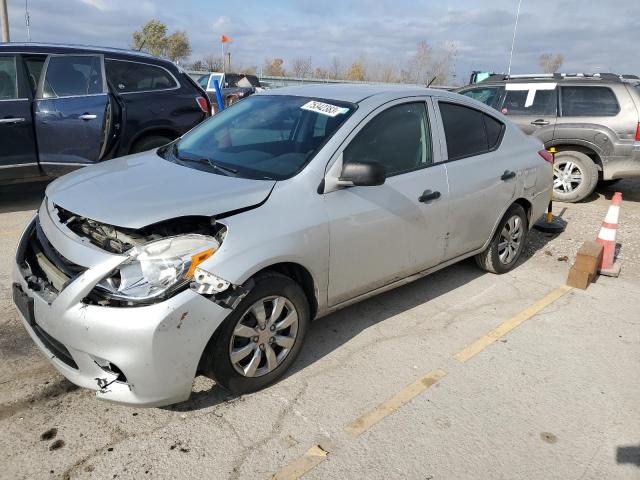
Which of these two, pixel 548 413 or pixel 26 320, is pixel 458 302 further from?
pixel 26 320

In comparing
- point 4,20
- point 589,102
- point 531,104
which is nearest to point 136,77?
point 531,104

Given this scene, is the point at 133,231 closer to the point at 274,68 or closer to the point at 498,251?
the point at 498,251

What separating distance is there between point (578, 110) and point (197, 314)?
24.7 ft

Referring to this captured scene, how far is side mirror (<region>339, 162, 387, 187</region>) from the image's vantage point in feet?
9.98

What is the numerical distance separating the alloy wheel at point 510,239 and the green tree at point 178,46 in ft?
139

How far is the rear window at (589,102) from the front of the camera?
7670 mm

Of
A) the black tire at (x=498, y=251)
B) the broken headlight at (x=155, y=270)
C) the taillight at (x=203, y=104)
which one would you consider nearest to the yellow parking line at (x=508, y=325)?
the black tire at (x=498, y=251)

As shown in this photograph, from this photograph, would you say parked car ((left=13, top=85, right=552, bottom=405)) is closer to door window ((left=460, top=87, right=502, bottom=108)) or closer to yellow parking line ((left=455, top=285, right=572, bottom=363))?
yellow parking line ((left=455, top=285, right=572, bottom=363))

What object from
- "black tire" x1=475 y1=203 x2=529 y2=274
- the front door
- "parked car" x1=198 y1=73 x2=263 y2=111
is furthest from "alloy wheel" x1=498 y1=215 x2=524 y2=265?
"parked car" x1=198 y1=73 x2=263 y2=111

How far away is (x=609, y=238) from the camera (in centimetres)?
509

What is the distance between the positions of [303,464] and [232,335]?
2.39 ft

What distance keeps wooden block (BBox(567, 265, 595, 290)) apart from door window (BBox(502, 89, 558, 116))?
13.8ft

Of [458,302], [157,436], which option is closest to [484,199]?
[458,302]

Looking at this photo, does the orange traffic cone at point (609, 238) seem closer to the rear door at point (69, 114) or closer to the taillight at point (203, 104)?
the taillight at point (203, 104)
